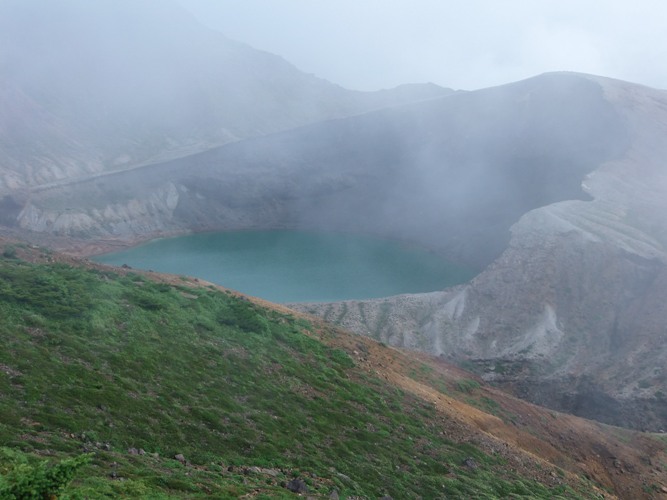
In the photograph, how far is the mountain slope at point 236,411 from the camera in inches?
709

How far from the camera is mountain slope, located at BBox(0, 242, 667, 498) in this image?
18.0 m

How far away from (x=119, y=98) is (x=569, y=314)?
423 ft

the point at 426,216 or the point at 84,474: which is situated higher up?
the point at 426,216

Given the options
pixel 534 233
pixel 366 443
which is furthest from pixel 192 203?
pixel 366 443

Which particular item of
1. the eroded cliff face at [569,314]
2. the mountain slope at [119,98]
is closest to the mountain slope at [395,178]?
the mountain slope at [119,98]

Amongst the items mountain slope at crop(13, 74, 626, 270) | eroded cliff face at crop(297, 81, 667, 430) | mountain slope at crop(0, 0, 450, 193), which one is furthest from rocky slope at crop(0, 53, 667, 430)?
mountain slope at crop(0, 0, 450, 193)

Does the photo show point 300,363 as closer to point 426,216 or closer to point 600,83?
point 426,216

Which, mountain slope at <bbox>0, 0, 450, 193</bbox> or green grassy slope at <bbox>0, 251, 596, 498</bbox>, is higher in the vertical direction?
mountain slope at <bbox>0, 0, 450, 193</bbox>

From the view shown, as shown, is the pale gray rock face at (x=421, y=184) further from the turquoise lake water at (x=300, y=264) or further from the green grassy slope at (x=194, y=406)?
the green grassy slope at (x=194, y=406)

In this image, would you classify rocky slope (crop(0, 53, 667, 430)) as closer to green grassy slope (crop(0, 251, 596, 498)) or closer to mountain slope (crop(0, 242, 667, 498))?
mountain slope (crop(0, 242, 667, 498))

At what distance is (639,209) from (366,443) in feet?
216

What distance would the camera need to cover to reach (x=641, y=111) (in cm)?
10131

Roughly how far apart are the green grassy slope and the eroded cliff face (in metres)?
28.7

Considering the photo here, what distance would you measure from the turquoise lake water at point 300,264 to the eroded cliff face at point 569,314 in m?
13.9
